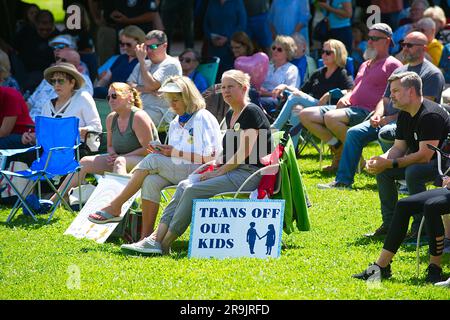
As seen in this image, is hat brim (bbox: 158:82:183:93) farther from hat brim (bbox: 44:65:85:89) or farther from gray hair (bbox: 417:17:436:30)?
gray hair (bbox: 417:17:436:30)

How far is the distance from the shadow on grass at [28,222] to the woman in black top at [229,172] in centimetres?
173

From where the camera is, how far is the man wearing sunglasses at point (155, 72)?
11625mm

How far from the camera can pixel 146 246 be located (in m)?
8.24

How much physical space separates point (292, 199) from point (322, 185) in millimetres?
2337

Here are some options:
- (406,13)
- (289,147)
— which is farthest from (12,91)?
(406,13)

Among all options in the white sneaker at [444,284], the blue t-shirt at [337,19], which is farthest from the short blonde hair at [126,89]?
the blue t-shirt at [337,19]

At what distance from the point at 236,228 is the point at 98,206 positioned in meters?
1.70

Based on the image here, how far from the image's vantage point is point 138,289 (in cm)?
717

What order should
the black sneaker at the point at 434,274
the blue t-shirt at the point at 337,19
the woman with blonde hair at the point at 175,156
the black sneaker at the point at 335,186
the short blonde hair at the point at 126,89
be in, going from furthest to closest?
the blue t-shirt at the point at 337,19 → the black sneaker at the point at 335,186 → the short blonde hair at the point at 126,89 → the woman with blonde hair at the point at 175,156 → the black sneaker at the point at 434,274

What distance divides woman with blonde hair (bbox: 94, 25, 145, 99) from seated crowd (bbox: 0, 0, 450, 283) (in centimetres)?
2

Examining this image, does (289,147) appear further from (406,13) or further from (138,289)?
(406,13)

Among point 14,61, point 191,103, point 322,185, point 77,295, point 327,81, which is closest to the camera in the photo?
point 77,295

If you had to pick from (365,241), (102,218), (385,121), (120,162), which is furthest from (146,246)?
(385,121)

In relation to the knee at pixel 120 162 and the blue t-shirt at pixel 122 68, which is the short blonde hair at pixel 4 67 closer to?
the blue t-shirt at pixel 122 68
